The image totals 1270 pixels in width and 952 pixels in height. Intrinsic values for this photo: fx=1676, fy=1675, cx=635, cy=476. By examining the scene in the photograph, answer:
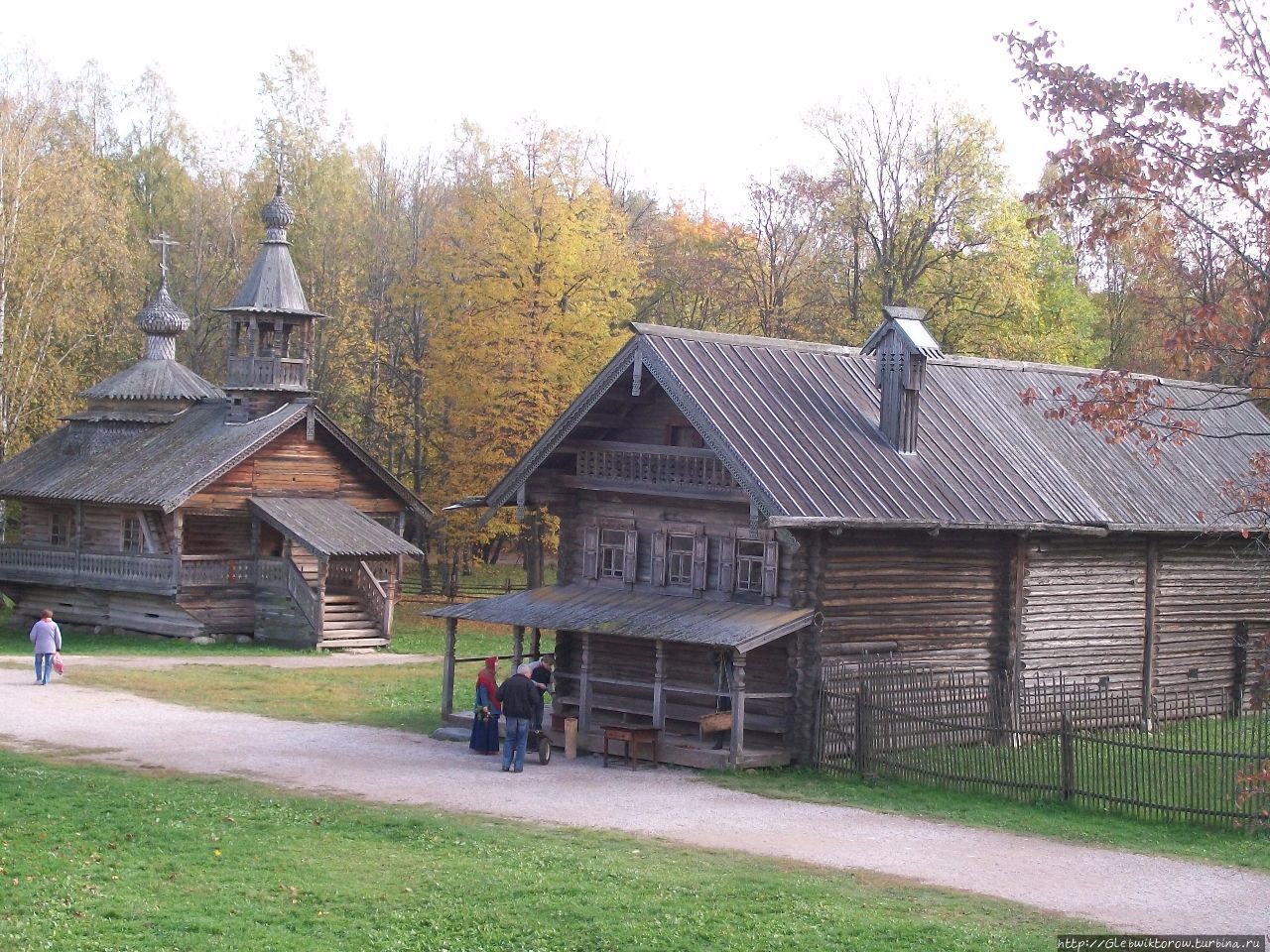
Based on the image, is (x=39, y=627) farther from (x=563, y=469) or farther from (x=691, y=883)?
(x=691, y=883)

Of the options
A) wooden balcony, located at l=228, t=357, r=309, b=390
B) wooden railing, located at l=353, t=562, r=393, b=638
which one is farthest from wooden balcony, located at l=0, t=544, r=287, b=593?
wooden balcony, located at l=228, t=357, r=309, b=390

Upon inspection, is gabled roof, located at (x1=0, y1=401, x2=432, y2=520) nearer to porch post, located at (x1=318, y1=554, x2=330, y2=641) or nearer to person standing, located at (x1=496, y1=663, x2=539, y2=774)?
porch post, located at (x1=318, y1=554, x2=330, y2=641)

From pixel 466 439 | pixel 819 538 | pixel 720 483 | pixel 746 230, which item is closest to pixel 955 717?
pixel 819 538

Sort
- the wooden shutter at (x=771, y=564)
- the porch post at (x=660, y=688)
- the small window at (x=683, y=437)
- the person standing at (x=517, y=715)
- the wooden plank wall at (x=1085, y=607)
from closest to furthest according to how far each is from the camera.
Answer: the person standing at (x=517, y=715), the porch post at (x=660, y=688), the wooden shutter at (x=771, y=564), the small window at (x=683, y=437), the wooden plank wall at (x=1085, y=607)

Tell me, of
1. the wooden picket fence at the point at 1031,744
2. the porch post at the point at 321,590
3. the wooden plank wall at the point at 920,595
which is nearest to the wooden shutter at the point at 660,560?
the wooden plank wall at the point at 920,595

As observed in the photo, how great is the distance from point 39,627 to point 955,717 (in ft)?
56.5

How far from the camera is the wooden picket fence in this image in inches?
798

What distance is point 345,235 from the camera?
65.4 meters

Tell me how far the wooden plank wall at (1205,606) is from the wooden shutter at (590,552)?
10.4m

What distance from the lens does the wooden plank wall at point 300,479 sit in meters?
42.3

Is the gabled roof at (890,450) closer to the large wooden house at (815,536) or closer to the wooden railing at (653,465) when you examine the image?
the large wooden house at (815,536)

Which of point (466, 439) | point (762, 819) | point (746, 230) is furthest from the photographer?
point (746, 230)

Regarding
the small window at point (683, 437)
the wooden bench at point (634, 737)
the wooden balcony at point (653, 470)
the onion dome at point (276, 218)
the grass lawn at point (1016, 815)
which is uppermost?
the onion dome at point (276, 218)

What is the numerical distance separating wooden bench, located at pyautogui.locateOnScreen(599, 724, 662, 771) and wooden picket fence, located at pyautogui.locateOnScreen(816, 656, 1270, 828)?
94.3 inches
